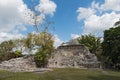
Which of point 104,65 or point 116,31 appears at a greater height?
point 116,31

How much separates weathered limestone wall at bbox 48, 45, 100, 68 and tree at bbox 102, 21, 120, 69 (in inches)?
105

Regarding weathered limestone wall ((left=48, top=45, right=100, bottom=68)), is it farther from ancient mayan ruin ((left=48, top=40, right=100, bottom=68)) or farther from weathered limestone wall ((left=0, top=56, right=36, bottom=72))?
weathered limestone wall ((left=0, top=56, right=36, bottom=72))

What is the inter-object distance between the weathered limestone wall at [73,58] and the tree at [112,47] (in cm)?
266

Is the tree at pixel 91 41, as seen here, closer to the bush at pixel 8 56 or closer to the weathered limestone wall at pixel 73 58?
the weathered limestone wall at pixel 73 58

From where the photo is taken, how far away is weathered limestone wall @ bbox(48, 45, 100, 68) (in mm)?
47125

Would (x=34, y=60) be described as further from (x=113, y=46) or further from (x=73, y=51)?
(x=113, y=46)

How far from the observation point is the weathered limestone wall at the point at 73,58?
47125 millimetres

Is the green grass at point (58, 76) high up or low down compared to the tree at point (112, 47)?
down

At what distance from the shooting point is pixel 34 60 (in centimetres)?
4862

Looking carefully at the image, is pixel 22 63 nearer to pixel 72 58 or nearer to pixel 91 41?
pixel 72 58

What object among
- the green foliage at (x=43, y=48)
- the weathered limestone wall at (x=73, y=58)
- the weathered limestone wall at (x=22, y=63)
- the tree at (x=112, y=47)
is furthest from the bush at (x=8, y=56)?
the tree at (x=112, y=47)

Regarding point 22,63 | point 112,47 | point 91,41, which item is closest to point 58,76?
point 22,63

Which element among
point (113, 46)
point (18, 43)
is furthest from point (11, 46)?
point (113, 46)

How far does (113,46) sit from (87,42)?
83.0 ft
